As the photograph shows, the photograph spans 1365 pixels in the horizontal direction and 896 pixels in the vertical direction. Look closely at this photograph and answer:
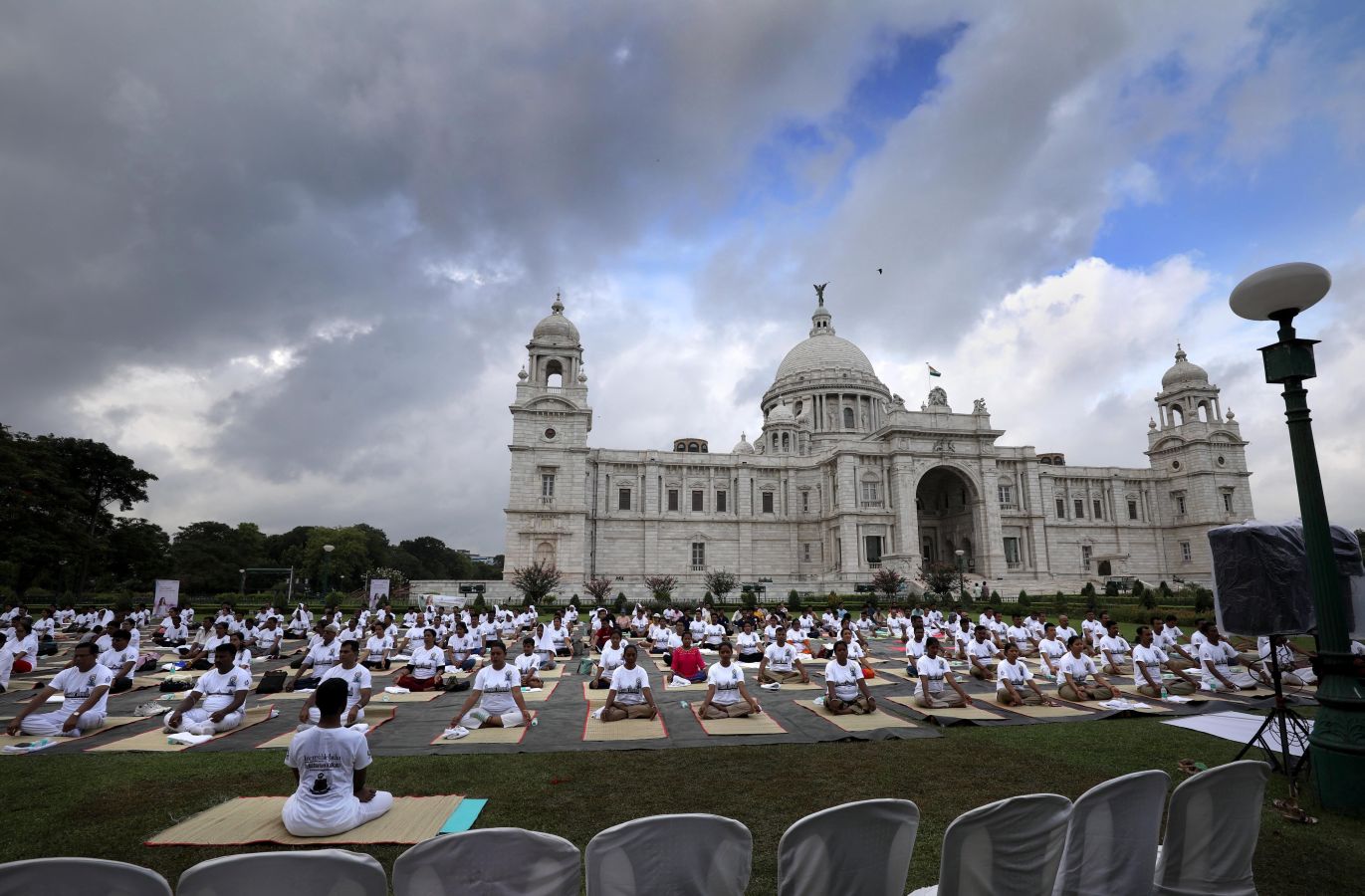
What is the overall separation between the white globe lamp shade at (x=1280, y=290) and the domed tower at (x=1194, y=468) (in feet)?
206

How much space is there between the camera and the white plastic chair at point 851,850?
10.6 ft

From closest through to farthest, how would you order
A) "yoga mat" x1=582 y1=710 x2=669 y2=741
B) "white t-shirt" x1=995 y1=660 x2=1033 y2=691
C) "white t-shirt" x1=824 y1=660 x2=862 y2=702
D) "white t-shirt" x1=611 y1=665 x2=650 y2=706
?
"yoga mat" x1=582 y1=710 x2=669 y2=741 < "white t-shirt" x1=611 y1=665 x2=650 y2=706 < "white t-shirt" x1=824 y1=660 x2=862 y2=702 < "white t-shirt" x1=995 y1=660 x2=1033 y2=691

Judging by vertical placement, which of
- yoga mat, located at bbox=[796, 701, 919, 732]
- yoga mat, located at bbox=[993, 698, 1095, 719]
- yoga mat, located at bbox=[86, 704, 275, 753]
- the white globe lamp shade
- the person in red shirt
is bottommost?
yoga mat, located at bbox=[86, 704, 275, 753]

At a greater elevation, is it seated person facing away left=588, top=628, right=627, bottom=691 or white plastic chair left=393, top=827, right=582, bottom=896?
white plastic chair left=393, top=827, right=582, bottom=896

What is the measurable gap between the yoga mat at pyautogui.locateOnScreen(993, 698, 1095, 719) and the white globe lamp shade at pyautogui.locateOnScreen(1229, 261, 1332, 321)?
6933 millimetres

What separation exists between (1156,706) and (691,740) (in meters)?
8.08

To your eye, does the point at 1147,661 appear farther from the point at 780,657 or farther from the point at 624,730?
the point at 624,730

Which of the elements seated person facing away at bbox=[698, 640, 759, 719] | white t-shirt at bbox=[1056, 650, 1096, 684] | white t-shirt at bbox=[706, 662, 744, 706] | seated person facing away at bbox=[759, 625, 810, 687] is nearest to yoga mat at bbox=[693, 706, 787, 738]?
seated person facing away at bbox=[698, 640, 759, 719]

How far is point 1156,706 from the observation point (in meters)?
11.4

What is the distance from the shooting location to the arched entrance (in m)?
52.3

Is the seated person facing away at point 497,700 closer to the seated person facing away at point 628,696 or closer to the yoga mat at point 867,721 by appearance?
the seated person facing away at point 628,696

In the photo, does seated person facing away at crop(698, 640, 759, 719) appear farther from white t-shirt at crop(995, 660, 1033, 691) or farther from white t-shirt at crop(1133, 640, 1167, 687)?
white t-shirt at crop(1133, 640, 1167, 687)

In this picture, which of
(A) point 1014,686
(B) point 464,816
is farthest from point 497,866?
(A) point 1014,686

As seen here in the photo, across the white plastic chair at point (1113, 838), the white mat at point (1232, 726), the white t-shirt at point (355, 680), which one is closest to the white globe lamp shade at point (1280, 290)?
the white mat at point (1232, 726)
